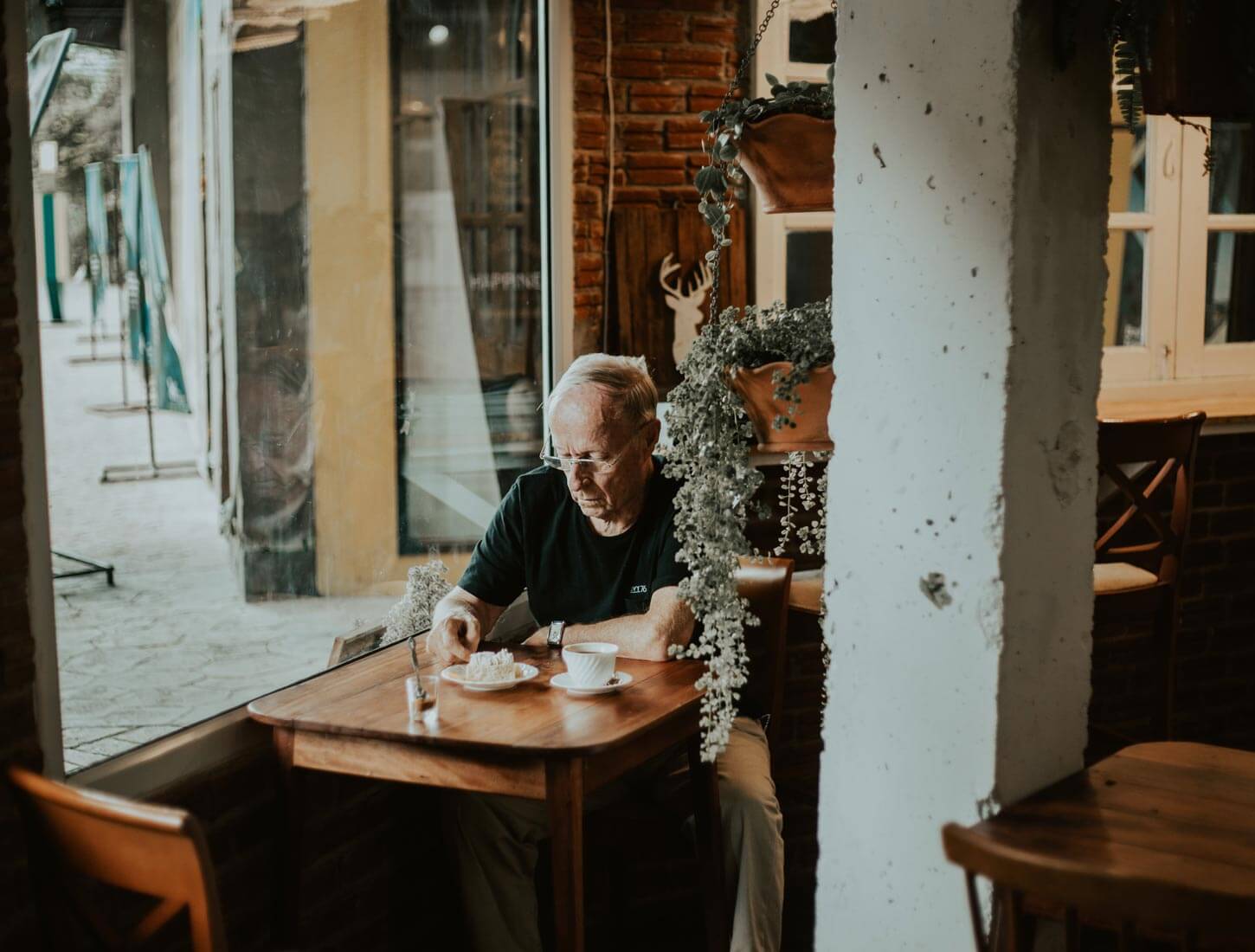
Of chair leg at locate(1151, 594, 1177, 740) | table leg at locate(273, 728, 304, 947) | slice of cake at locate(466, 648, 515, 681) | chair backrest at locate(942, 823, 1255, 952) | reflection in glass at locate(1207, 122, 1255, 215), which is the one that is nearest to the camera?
chair backrest at locate(942, 823, 1255, 952)

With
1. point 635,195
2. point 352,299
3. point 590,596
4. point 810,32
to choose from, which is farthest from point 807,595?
point 810,32

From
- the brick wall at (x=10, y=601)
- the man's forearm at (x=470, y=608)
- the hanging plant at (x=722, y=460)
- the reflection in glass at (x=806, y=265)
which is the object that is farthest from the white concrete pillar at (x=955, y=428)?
the reflection in glass at (x=806, y=265)

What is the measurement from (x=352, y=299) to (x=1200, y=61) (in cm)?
242

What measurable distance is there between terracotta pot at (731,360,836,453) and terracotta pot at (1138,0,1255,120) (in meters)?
0.87

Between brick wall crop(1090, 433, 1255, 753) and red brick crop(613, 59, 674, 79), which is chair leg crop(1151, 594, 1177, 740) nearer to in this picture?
brick wall crop(1090, 433, 1255, 753)

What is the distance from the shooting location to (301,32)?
11.4 feet

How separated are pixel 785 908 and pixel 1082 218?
261cm

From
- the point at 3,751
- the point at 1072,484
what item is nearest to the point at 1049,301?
the point at 1072,484

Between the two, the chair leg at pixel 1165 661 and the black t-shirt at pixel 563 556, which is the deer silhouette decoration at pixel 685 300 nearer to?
the black t-shirt at pixel 563 556

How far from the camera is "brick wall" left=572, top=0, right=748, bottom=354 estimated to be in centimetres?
395

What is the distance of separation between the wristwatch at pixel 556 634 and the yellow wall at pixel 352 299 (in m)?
0.87

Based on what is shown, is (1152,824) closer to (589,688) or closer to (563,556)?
(589,688)

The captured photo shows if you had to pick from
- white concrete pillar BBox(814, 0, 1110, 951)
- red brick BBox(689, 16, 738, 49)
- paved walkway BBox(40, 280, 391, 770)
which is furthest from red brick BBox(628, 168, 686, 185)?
white concrete pillar BBox(814, 0, 1110, 951)

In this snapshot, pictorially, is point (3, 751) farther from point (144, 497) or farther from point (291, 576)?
point (291, 576)
